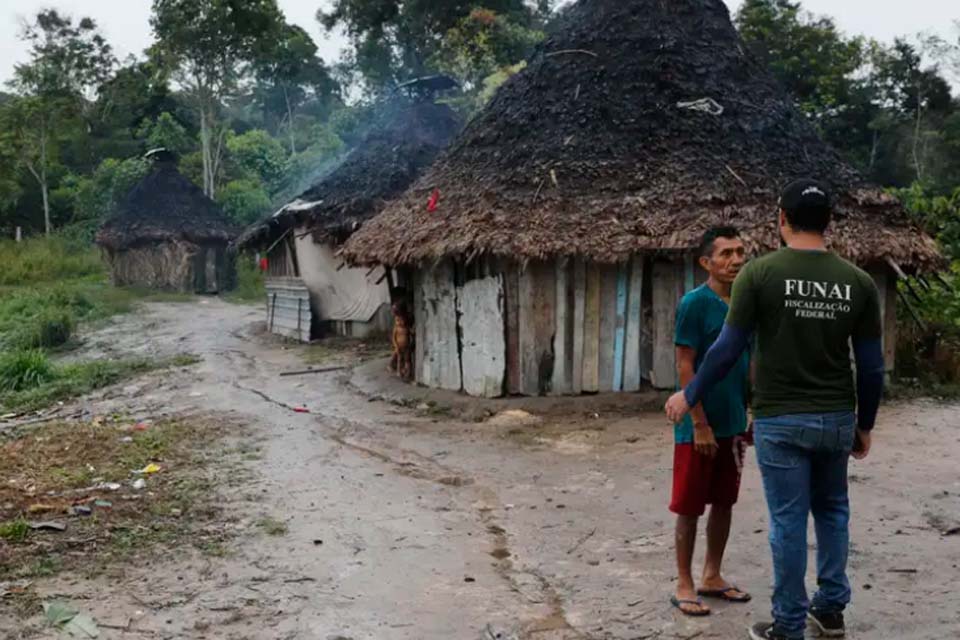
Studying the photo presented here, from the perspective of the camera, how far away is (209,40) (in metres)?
31.9

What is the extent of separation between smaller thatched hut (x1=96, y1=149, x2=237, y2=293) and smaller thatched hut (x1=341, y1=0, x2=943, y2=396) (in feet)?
58.7

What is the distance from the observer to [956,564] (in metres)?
4.50

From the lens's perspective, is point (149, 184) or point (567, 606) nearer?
point (567, 606)

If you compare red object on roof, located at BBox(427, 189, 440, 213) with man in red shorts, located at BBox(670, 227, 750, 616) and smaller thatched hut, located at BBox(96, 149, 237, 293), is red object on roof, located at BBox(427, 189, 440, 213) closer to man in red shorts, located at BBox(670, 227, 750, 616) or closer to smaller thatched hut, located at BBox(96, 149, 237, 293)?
man in red shorts, located at BBox(670, 227, 750, 616)

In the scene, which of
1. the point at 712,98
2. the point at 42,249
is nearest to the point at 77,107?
the point at 42,249

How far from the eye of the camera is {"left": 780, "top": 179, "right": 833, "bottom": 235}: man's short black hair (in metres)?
3.36

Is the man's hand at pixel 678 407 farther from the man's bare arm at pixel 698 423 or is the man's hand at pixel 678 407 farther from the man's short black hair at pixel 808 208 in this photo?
the man's short black hair at pixel 808 208

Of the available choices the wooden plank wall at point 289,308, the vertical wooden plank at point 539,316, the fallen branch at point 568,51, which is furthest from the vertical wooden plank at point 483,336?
the wooden plank wall at point 289,308

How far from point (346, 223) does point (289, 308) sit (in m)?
2.76

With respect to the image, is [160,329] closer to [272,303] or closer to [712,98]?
[272,303]

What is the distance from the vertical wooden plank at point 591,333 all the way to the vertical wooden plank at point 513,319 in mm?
739

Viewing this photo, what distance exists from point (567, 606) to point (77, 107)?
39007mm

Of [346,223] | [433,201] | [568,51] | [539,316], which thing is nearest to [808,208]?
[539,316]

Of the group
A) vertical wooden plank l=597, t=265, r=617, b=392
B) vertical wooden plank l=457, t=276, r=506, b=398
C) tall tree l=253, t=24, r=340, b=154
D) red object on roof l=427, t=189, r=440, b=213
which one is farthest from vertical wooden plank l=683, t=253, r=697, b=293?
tall tree l=253, t=24, r=340, b=154
